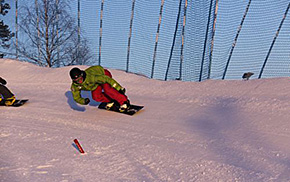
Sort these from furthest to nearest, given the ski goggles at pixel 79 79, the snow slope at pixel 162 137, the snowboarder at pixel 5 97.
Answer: the snowboarder at pixel 5 97 → the ski goggles at pixel 79 79 → the snow slope at pixel 162 137

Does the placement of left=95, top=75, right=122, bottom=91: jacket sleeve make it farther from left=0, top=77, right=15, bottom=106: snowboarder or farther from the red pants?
left=0, top=77, right=15, bottom=106: snowboarder

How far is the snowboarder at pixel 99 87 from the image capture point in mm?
5047

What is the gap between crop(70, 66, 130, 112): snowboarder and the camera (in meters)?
5.05

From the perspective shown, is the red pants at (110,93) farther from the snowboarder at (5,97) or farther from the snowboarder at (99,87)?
the snowboarder at (5,97)

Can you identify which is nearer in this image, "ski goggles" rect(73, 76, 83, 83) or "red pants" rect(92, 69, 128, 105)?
"ski goggles" rect(73, 76, 83, 83)

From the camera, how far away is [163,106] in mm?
5852

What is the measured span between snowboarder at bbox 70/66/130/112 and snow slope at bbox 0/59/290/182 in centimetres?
28

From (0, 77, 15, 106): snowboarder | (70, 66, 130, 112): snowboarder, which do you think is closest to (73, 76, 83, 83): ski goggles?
(70, 66, 130, 112): snowboarder

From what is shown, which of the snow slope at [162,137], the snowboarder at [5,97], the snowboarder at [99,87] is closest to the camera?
the snow slope at [162,137]

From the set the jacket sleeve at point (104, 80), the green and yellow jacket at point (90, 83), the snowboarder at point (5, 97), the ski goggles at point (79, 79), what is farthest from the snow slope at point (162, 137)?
the ski goggles at point (79, 79)

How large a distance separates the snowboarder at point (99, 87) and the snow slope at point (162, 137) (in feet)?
0.91

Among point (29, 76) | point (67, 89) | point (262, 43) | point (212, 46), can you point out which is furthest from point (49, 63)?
point (262, 43)

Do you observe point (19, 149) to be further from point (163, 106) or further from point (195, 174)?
point (163, 106)

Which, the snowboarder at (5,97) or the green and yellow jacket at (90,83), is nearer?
the green and yellow jacket at (90,83)
